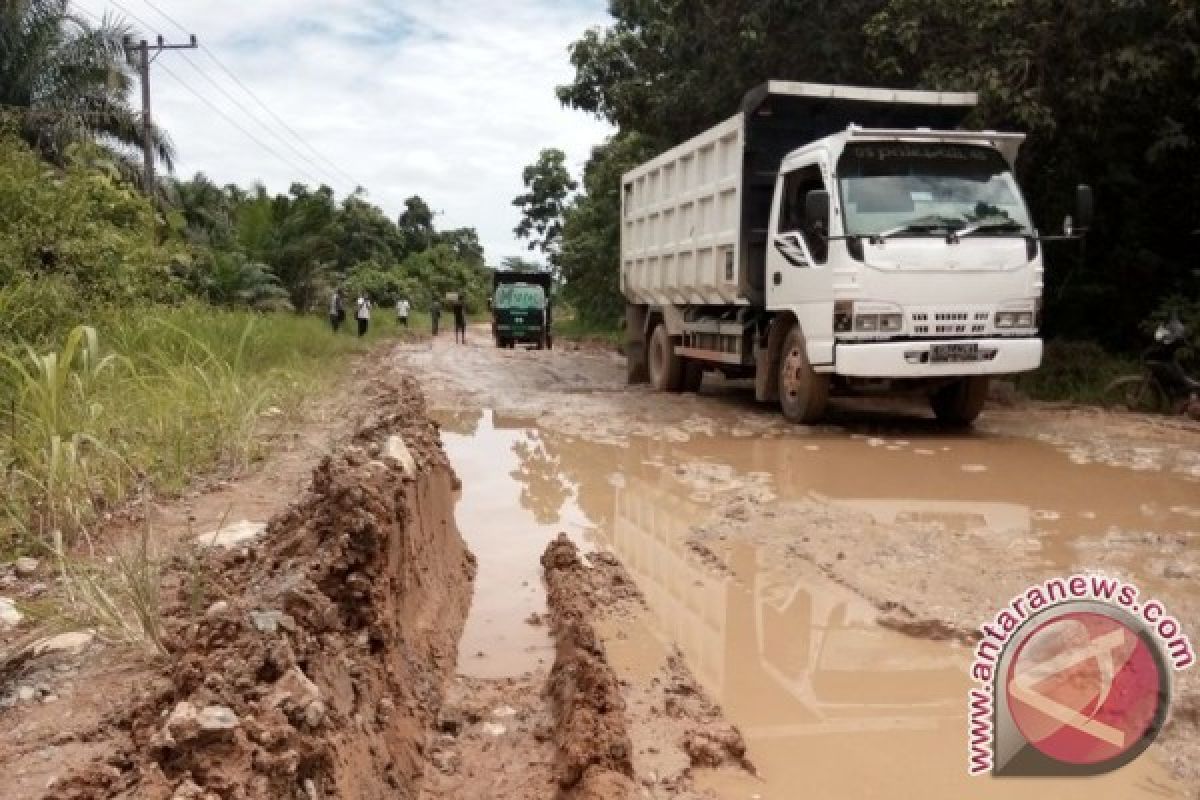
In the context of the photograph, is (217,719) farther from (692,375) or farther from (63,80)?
(63,80)

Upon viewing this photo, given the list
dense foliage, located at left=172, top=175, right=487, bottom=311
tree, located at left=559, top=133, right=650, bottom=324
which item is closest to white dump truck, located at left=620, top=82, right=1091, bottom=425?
tree, located at left=559, top=133, right=650, bottom=324

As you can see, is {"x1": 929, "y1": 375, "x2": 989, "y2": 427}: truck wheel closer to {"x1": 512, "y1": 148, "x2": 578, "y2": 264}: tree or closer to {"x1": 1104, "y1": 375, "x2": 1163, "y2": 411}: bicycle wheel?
{"x1": 1104, "y1": 375, "x2": 1163, "y2": 411}: bicycle wheel

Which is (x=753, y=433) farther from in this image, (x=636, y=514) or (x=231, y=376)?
(x=231, y=376)

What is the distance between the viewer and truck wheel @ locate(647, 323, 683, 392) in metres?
12.2

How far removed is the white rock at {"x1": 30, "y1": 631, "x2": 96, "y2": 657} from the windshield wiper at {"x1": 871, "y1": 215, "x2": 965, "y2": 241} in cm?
631

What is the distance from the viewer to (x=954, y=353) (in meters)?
7.84

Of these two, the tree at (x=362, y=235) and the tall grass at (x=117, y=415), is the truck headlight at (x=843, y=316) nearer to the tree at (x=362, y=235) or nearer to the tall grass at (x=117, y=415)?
the tall grass at (x=117, y=415)

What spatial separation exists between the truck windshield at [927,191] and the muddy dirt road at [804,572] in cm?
175

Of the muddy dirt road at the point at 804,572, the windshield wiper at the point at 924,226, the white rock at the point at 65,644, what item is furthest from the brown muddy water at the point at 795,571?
the windshield wiper at the point at 924,226

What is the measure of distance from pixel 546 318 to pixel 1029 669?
23.4 m

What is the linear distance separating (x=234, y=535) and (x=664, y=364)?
8408mm

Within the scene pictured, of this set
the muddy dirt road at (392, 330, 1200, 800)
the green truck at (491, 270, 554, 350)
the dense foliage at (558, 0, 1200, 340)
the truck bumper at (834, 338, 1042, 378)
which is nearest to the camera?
the muddy dirt road at (392, 330, 1200, 800)

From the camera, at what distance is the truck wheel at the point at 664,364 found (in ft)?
39.9

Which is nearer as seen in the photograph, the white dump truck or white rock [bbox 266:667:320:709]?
white rock [bbox 266:667:320:709]
